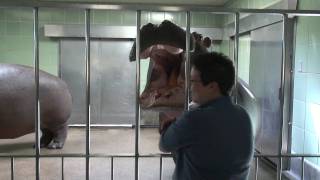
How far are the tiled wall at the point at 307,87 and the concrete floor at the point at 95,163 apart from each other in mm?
504

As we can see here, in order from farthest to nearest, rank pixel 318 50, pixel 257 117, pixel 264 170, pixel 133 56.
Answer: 1. pixel 264 170
2. pixel 318 50
3. pixel 257 117
4. pixel 133 56

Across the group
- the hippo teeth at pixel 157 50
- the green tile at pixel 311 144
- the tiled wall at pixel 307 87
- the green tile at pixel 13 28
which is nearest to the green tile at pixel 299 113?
the tiled wall at pixel 307 87

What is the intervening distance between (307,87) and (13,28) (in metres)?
5.05

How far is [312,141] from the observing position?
3432 mm

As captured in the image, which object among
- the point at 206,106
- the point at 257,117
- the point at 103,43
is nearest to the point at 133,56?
the point at 206,106

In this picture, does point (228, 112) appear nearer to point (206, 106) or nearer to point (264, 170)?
point (206, 106)

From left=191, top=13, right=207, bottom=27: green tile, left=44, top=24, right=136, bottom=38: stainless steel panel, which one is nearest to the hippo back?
left=44, top=24, right=136, bottom=38: stainless steel panel

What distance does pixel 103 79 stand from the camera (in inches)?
269

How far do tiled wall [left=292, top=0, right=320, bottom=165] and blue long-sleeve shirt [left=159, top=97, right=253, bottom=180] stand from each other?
238 cm

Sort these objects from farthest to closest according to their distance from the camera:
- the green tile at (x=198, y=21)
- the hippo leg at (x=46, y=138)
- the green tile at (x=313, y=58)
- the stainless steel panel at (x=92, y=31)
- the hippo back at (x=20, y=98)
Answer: the green tile at (x=198, y=21), the stainless steel panel at (x=92, y=31), the hippo leg at (x=46, y=138), the hippo back at (x=20, y=98), the green tile at (x=313, y=58)

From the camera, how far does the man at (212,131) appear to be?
1.12 m

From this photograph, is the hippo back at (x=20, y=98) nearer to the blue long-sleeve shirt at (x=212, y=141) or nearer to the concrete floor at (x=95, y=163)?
the concrete floor at (x=95, y=163)

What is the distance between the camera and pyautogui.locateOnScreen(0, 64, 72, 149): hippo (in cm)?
399

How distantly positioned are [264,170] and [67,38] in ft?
13.6
